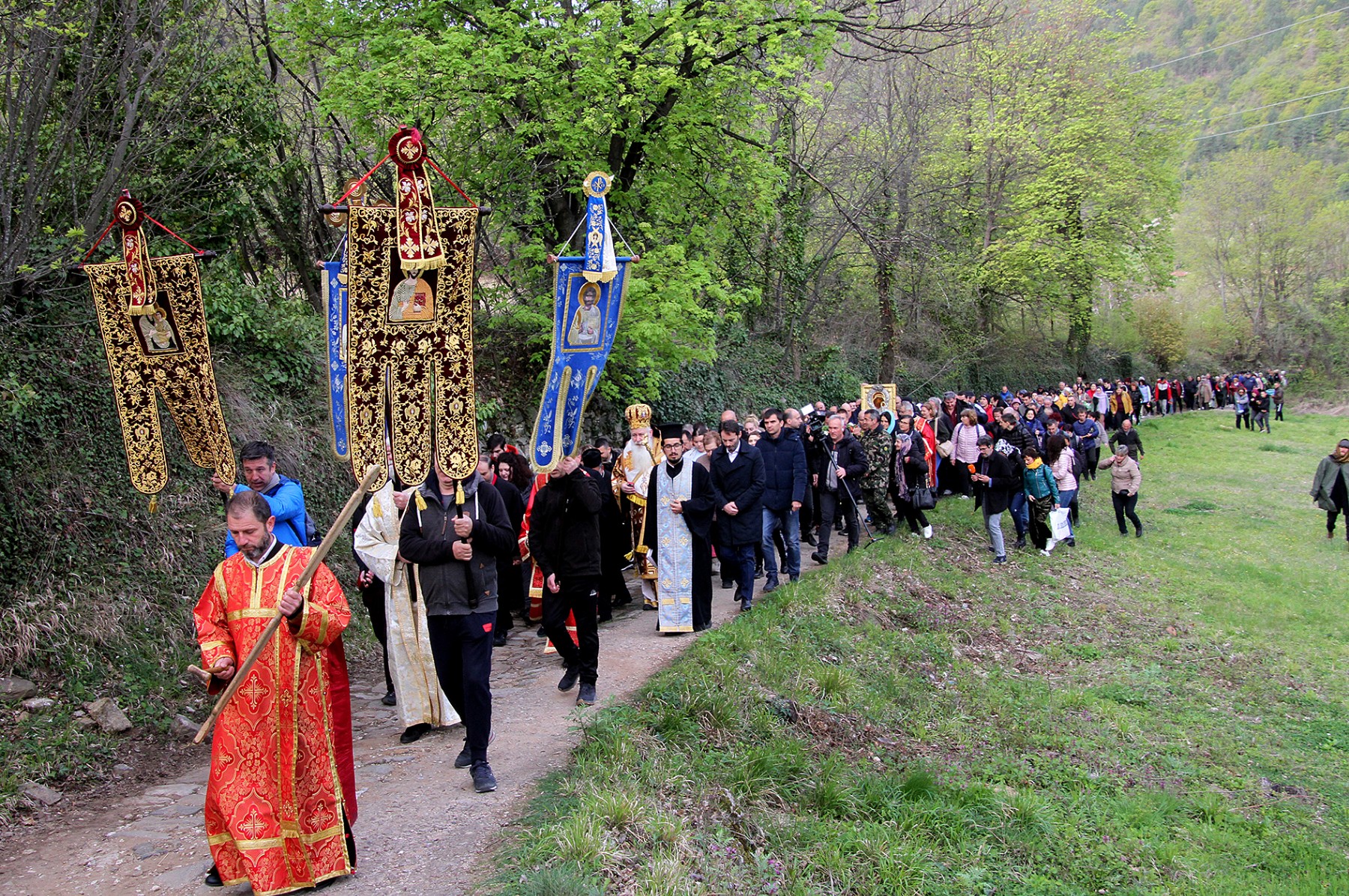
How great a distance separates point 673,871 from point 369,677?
17.0 feet

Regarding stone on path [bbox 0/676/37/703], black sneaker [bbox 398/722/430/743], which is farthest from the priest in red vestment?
stone on path [bbox 0/676/37/703]

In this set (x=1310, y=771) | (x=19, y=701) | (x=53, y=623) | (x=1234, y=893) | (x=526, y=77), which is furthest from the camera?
(x=526, y=77)

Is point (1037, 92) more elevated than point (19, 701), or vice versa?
point (1037, 92)

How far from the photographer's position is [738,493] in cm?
976

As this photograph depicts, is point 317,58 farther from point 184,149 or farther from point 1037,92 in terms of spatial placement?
point 1037,92

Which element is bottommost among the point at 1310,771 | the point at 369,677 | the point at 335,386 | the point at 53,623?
the point at 1310,771

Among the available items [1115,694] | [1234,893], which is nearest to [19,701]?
[1234,893]

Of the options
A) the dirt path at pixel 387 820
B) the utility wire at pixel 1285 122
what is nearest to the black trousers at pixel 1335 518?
the dirt path at pixel 387 820

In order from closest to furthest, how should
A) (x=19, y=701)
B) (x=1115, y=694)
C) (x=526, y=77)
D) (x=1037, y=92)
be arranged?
(x=19, y=701)
(x=1115, y=694)
(x=526, y=77)
(x=1037, y=92)

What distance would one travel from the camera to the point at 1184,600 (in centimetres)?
1323

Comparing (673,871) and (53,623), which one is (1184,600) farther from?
(53,623)

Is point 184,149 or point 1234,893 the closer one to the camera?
point 1234,893

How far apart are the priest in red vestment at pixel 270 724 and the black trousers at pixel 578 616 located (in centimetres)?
260

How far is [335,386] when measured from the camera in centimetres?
774
